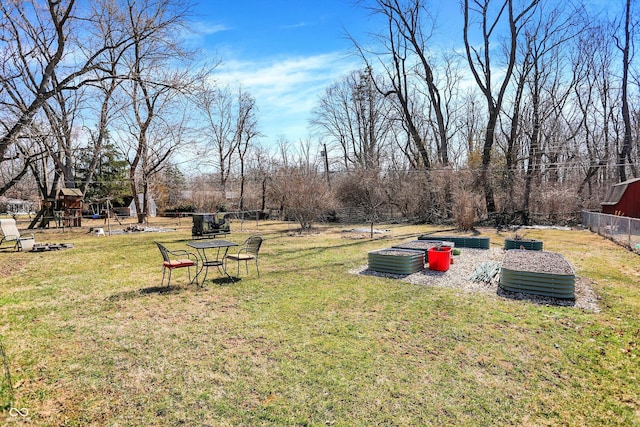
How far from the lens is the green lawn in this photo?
8.71 ft

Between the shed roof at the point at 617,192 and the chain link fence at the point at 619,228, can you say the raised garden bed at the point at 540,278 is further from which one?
the shed roof at the point at 617,192

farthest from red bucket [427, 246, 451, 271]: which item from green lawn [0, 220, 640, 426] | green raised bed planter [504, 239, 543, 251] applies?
green raised bed planter [504, 239, 543, 251]

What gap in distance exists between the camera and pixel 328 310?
4.98 meters

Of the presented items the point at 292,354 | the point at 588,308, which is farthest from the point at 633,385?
the point at 292,354

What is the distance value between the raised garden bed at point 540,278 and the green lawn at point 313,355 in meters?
0.54

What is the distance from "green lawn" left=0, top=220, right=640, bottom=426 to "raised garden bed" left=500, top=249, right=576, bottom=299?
542 millimetres

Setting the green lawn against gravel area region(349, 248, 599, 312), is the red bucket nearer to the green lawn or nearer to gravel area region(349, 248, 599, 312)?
gravel area region(349, 248, 599, 312)

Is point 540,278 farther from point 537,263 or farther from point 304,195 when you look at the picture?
point 304,195

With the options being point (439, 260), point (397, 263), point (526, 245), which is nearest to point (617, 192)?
point (526, 245)

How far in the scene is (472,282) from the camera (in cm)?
661

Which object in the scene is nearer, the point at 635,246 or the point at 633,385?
the point at 633,385

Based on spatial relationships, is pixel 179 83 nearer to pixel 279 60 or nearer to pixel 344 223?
pixel 279 60

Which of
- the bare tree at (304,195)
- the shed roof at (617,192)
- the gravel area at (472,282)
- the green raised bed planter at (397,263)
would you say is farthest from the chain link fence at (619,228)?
the bare tree at (304,195)

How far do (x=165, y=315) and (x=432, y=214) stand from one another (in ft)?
59.4
